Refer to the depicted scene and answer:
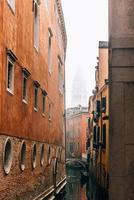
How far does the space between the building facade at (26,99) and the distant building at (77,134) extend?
1730 inches

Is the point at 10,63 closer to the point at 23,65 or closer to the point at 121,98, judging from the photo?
the point at 23,65

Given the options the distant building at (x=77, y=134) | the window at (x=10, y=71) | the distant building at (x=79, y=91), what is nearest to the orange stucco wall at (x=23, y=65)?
the window at (x=10, y=71)

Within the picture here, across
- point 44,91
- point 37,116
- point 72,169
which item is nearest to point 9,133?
point 37,116

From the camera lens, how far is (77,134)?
72.9 meters

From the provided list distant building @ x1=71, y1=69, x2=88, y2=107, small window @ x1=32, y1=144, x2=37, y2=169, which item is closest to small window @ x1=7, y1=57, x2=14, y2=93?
small window @ x1=32, y1=144, x2=37, y2=169

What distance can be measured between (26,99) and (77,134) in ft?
185

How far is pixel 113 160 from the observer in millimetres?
11453

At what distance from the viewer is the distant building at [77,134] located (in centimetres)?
6938

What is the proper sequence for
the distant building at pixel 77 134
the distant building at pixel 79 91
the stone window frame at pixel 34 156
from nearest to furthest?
the stone window frame at pixel 34 156 → the distant building at pixel 77 134 → the distant building at pixel 79 91

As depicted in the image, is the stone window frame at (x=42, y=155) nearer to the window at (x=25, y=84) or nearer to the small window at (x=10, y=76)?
the window at (x=25, y=84)

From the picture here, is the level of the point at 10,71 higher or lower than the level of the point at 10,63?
lower

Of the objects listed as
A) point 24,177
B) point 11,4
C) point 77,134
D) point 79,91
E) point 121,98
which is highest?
point 79,91

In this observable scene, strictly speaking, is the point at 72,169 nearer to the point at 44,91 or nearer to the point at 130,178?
the point at 44,91

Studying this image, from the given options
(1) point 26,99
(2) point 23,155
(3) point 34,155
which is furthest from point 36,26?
(2) point 23,155
